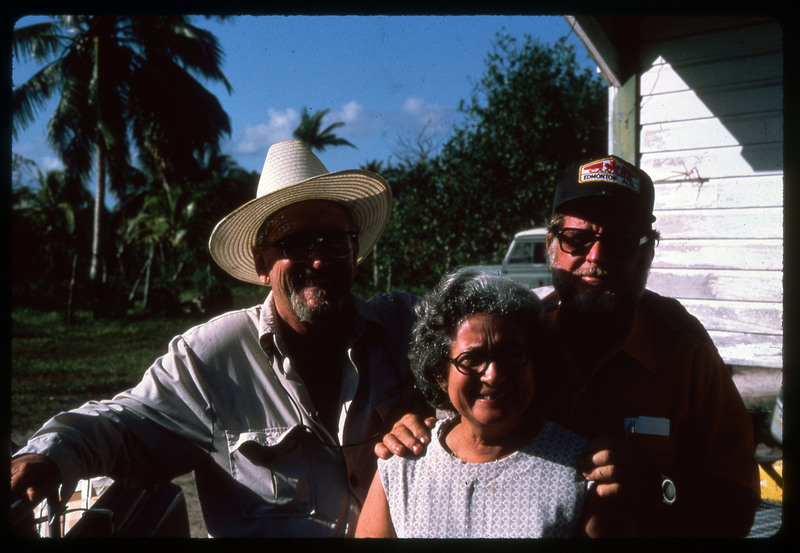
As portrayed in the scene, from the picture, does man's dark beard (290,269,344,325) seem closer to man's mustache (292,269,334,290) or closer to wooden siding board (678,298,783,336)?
man's mustache (292,269,334,290)

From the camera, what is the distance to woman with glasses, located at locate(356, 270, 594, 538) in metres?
1.73

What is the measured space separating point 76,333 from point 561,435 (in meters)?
→ 17.1

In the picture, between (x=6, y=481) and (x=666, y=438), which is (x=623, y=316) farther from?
(x=6, y=481)

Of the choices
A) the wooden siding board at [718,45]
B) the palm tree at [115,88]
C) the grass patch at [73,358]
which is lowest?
the grass patch at [73,358]

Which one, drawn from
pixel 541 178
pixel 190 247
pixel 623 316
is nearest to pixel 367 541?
pixel 623 316

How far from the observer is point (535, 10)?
62.3 inches

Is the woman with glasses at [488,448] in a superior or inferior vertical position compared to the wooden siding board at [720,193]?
inferior

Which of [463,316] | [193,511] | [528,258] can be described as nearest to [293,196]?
[463,316]

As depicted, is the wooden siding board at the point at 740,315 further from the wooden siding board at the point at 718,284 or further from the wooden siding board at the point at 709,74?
the wooden siding board at the point at 709,74

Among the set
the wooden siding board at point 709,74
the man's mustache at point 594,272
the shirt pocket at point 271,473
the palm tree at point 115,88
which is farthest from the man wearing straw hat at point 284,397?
the palm tree at point 115,88

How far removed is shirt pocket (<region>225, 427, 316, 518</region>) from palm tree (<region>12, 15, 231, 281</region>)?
1614 cm

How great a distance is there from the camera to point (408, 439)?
1962 millimetres

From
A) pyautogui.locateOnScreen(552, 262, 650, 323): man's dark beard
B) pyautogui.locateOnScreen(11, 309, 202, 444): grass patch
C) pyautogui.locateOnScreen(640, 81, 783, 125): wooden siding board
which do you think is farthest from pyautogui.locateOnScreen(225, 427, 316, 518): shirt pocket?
pyautogui.locateOnScreen(11, 309, 202, 444): grass patch

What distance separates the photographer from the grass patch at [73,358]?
322 inches
